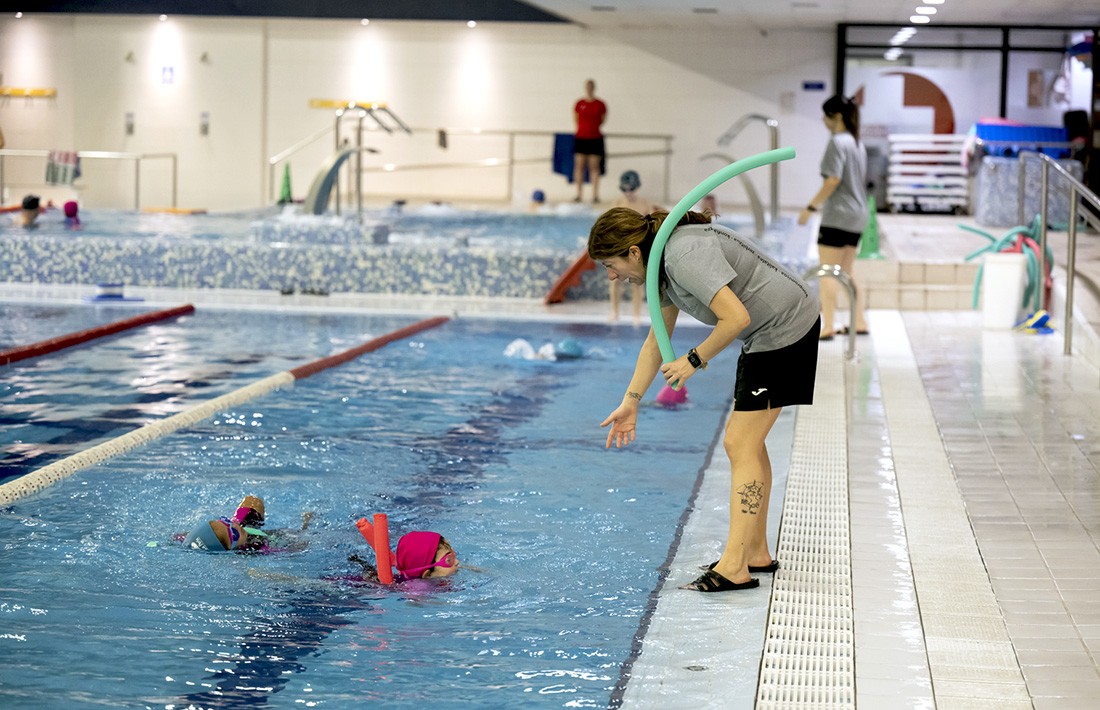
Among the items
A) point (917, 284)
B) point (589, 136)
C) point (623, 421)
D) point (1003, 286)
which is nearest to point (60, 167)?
point (589, 136)

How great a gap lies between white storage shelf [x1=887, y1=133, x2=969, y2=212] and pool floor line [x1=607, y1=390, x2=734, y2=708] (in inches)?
532

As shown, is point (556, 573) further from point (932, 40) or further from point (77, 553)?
point (932, 40)

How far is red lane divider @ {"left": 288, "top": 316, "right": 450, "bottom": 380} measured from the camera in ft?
25.1

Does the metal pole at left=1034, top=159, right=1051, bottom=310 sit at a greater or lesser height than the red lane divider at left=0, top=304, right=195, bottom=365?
greater

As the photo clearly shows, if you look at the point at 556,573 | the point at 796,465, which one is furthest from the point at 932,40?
the point at 556,573

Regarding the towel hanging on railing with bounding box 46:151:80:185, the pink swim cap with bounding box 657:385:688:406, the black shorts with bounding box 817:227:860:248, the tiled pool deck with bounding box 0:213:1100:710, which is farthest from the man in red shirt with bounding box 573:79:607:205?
the pink swim cap with bounding box 657:385:688:406

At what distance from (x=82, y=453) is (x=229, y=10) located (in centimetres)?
1800

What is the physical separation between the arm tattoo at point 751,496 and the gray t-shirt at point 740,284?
0.38 meters

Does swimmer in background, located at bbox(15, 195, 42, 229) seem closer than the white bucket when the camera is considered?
No

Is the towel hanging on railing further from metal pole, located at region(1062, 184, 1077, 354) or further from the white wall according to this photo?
metal pole, located at region(1062, 184, 1077, 354)

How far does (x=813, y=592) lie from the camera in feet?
12.4

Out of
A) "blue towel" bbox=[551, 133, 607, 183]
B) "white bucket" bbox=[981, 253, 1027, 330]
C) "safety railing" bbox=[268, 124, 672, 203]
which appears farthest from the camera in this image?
"safety railing" bbox=[268, 124, 672, 203]

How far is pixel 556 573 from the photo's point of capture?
13.4 ft

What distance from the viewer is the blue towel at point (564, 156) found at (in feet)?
67.8
